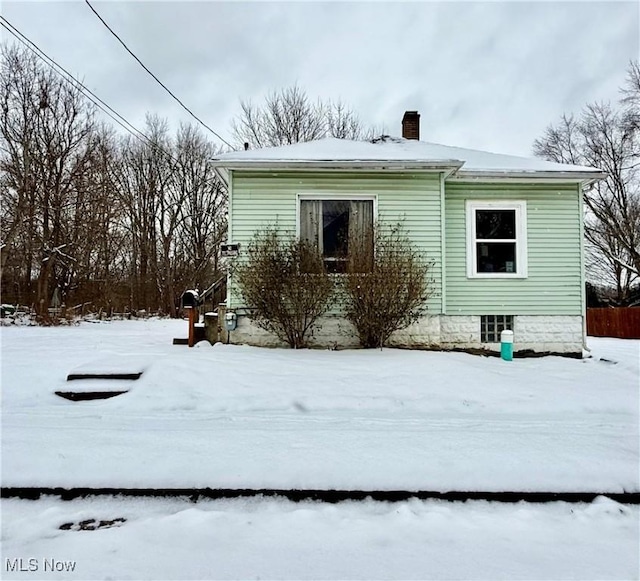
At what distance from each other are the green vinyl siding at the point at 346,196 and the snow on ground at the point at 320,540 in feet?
18.1

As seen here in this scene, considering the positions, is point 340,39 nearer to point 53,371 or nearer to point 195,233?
point 53,371

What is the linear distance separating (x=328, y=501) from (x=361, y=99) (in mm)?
23226

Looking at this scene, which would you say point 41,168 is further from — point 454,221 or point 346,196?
point 454,221

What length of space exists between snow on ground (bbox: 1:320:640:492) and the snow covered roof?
12.0 ft

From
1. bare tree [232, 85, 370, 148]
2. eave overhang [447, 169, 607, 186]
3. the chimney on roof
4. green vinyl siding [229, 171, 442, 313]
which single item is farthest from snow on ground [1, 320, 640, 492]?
bare tree [232, 85, 370, 148]

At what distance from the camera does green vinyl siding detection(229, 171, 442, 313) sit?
8.04m

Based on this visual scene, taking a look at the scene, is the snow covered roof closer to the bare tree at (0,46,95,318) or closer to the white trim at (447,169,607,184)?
the white trim at (447,169,607,184)

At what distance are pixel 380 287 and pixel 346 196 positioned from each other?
2167 mm

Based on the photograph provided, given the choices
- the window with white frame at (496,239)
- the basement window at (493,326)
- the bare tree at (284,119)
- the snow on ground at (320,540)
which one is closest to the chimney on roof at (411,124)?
the window with white frame at (496,239)

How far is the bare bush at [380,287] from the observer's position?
7.14m

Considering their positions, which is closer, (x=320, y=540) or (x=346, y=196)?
(x=320, y=540)

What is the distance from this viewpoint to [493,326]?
8539 mm

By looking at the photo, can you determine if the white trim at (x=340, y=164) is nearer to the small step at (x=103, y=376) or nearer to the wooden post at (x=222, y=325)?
the wooden post at (x=222, y=325)

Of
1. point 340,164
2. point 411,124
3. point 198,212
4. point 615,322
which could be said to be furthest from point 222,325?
point 198,212
